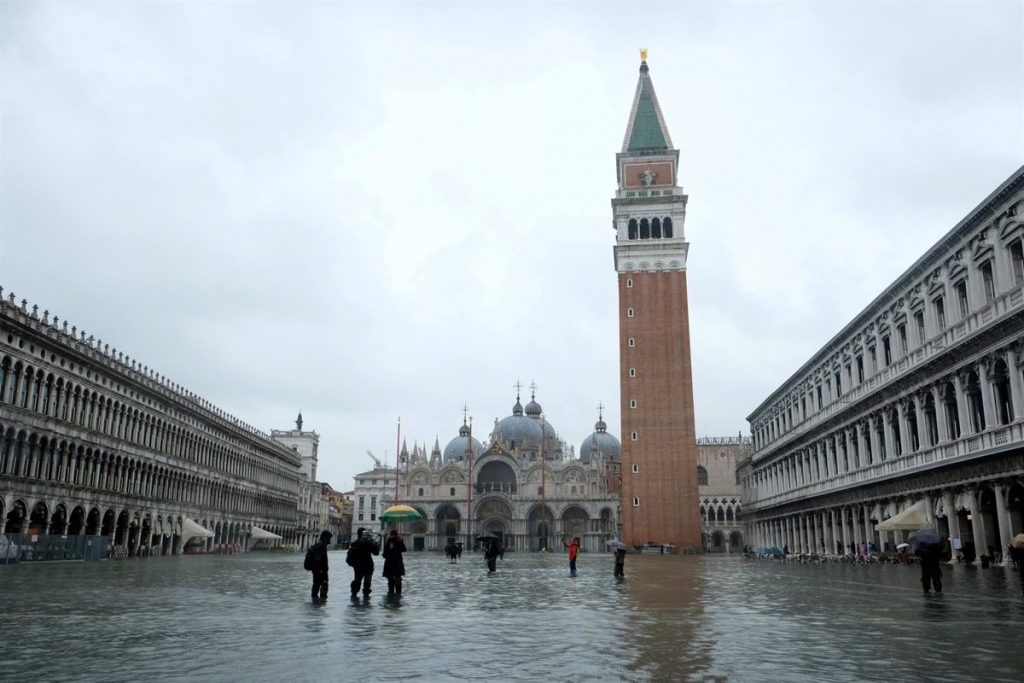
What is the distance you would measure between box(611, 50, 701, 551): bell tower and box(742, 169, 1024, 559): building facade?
1586cm

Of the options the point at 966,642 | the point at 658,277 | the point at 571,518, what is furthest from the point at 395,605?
the point at 571,518

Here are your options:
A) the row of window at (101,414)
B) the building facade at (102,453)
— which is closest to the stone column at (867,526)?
the building facade at (102,453)

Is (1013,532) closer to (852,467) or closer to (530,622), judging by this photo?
(852,467)

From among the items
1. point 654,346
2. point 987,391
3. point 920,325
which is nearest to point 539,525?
point 654,346

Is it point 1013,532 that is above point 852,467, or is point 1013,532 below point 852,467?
below

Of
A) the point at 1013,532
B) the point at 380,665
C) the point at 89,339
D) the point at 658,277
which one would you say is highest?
the point at 658,277

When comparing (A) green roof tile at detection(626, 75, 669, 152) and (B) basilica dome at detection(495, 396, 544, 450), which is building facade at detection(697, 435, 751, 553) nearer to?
(B) basilica dome at detection(495, 396, 544, 450)

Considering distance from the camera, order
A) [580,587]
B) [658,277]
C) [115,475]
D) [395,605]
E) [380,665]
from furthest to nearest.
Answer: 1. [658,277]
2. [115,475]
3. [580,587]
4. [395,605]
5. [380,665]

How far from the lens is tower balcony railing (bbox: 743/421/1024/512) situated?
85.5 feet

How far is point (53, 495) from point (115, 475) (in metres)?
7.41

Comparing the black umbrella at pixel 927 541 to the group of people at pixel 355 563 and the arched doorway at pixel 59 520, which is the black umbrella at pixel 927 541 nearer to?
the group of people at pixel 355 563

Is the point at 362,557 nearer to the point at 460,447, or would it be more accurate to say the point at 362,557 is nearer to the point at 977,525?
the point at 977,525

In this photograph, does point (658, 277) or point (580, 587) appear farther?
point (658, 277)

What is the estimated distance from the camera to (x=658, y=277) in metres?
69.8
